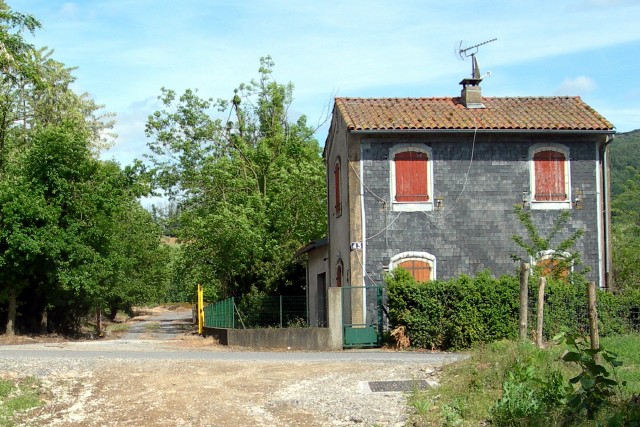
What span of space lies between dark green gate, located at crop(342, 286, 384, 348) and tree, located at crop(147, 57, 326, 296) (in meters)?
9.76

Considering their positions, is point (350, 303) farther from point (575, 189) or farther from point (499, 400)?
point (499, 400)

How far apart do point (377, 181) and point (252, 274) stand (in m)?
10.7

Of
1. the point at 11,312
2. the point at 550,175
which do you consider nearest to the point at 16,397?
the point at 550,175

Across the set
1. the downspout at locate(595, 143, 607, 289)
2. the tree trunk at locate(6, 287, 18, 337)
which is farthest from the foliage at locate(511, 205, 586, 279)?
the tree trunk at locate(6, 287, 18, 337)

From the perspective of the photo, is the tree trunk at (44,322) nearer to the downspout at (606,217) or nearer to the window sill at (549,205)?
the window sill at (549,205)

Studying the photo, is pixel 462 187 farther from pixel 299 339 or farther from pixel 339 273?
pixel 299 339

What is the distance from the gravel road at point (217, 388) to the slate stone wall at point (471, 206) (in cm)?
667

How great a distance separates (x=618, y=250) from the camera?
3131 cm

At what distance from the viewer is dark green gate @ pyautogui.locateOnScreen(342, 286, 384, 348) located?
23.7 meters

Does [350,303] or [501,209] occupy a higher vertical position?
[501,209]

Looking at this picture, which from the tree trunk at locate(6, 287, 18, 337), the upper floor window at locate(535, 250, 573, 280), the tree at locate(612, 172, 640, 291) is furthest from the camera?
the tree trunk at locate(6, 287, 18, 337)

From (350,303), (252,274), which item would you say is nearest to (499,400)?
(350,303)

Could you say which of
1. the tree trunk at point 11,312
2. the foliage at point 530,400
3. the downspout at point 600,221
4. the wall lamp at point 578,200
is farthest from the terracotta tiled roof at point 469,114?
the foliage at point 530,400

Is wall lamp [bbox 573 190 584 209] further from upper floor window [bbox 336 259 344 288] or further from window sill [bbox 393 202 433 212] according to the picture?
upper floor window [bbox 336 259 344 288]
